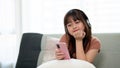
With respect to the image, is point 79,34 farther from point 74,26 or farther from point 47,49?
point 47,49

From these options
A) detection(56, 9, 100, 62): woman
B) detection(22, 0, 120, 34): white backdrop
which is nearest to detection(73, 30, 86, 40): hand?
detection(56, 9, 100, 62): woman

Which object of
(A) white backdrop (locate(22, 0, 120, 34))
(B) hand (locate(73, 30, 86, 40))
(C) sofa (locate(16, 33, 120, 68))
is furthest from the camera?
(A) white backdrop (locate(22, 0, 120, 34))

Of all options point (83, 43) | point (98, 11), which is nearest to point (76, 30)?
point (83, 43)

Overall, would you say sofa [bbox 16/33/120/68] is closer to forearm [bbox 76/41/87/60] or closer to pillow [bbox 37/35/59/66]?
pillow [bbox 37/35/59/66]

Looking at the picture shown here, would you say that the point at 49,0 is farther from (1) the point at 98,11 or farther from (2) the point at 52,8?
(1) the point at 98,11

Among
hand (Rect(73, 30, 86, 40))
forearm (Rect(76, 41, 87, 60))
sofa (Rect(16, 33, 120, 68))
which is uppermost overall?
hand (Rect(73, 30, 86, 40))

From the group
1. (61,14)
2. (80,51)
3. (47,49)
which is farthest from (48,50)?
(61,14)

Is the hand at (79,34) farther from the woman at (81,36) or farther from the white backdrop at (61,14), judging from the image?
the white backdrop at (61,14)

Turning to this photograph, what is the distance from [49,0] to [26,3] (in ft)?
0.83

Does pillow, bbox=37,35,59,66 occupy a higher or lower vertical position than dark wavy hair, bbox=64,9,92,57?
lower

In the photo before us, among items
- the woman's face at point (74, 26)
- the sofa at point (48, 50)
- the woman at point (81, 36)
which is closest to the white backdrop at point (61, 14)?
the sofa at point (48, 50)

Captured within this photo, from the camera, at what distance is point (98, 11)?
1925mm

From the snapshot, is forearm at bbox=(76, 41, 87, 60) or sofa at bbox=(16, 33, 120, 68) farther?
sofa at bbox=(16, 33, 120, 68)

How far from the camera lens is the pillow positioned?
155 cm
